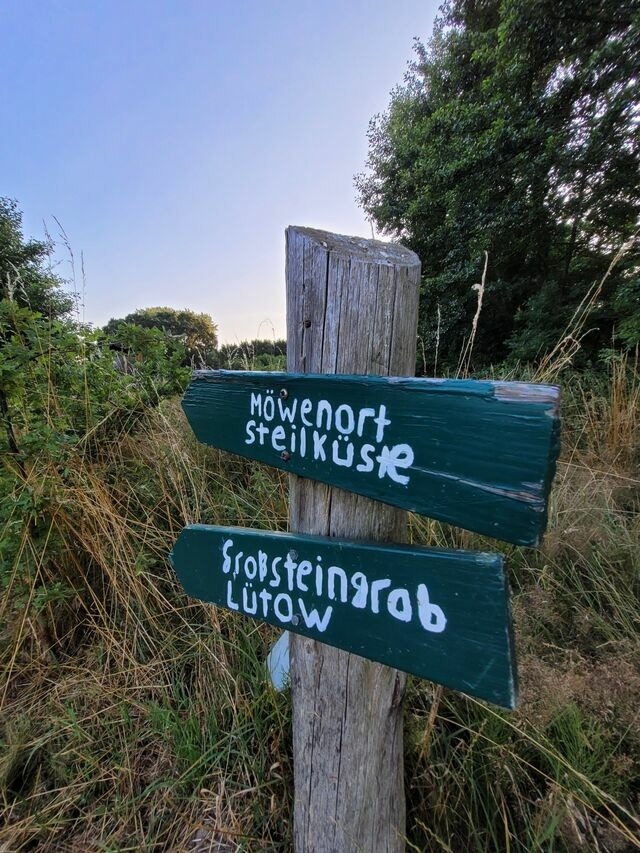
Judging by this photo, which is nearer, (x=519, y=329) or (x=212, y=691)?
(x=212, y=691)

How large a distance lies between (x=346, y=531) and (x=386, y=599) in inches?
6.0

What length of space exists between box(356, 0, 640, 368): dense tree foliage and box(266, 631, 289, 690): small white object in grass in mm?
3666

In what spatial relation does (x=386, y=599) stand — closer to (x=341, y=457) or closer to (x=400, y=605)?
(x=400, y=605)

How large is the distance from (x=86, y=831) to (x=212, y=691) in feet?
1.41

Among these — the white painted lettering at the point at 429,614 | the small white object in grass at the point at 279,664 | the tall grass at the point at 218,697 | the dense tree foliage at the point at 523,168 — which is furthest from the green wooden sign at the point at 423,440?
the dense tree foliage at the point at 523,168

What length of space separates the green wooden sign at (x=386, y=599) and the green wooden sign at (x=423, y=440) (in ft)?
0.26

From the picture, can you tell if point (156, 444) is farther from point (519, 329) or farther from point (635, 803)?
point (519, 329)

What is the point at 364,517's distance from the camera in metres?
0.70

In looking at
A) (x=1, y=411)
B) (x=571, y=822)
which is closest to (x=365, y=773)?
(x=571, y=822)

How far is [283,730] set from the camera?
112 centimetres

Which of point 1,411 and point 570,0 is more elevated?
point 570,0

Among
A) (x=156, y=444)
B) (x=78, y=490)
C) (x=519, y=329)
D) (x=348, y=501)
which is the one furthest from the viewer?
(x=519, y=329)

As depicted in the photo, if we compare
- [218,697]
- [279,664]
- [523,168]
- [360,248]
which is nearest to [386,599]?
[360,248]

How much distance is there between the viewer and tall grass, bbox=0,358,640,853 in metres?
0.93
